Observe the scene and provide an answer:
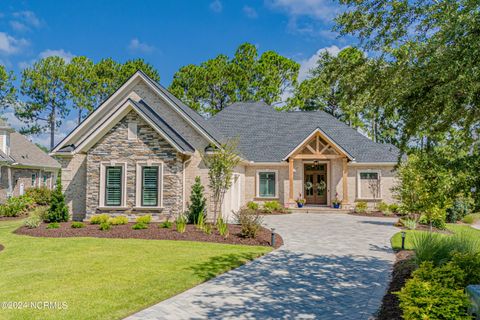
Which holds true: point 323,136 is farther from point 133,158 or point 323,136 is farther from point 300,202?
point 133,158

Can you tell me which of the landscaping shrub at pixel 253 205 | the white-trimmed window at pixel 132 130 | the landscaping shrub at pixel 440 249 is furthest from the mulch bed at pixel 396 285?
the landscaping shrub at pixel 253 205

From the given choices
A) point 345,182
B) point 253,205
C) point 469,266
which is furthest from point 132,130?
point 345,182

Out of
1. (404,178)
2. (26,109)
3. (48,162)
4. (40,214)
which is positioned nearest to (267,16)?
(404,178)

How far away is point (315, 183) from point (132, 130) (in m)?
15.2

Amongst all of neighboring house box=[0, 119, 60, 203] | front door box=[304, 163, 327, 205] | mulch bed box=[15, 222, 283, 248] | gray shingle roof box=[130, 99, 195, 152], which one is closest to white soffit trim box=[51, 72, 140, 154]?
gray shingle roof box=[130, 99, 195, 152]

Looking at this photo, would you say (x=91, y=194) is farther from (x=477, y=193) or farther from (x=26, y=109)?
(x=26, y=109)

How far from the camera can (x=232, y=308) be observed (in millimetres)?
6297

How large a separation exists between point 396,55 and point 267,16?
9.03m

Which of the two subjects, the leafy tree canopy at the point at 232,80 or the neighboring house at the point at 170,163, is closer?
the neighboring house at the point at 170,163

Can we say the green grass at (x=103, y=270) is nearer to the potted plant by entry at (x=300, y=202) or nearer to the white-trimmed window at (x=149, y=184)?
the white-trimmed window at (x=149, y=184)

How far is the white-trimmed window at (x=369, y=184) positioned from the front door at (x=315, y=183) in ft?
8.68

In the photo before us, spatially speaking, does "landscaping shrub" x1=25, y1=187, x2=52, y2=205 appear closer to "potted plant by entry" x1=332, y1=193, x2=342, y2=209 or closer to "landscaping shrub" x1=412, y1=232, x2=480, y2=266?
"potted plant by entry" x1=332, y1=193, x2=342, y2=209

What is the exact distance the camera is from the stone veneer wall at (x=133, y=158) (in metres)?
16.5

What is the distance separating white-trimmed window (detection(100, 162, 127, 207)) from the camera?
1664 centimetres
